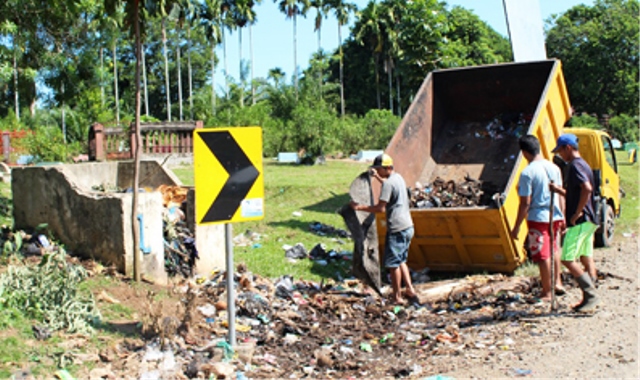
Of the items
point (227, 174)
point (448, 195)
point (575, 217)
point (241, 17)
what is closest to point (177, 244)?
point (227, 174)

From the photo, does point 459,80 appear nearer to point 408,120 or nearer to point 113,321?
point 408,120

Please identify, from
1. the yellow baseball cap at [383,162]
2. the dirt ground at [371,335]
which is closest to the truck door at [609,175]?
the dirt ground at [371,335]

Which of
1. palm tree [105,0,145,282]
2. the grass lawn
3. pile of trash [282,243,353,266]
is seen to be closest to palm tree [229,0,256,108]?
the grass lawn

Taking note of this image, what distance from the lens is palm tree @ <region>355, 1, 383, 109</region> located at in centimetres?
4959

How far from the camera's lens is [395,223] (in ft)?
25.8

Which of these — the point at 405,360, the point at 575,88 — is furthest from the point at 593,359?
the point at 575,88

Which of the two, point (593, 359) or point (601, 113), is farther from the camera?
point (601, 113)

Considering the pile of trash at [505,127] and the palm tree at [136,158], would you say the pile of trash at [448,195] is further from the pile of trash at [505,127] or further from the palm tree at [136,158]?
the palm tree at [136,158]

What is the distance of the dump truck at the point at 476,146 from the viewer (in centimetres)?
855

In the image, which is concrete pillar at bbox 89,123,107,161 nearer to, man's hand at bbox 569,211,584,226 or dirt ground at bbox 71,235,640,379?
dirt ground at bbox 71,235,640,379

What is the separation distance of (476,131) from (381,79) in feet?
144

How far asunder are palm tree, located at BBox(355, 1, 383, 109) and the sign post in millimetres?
45025

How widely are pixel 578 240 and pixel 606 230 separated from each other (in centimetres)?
458

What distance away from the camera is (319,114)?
2561cm
